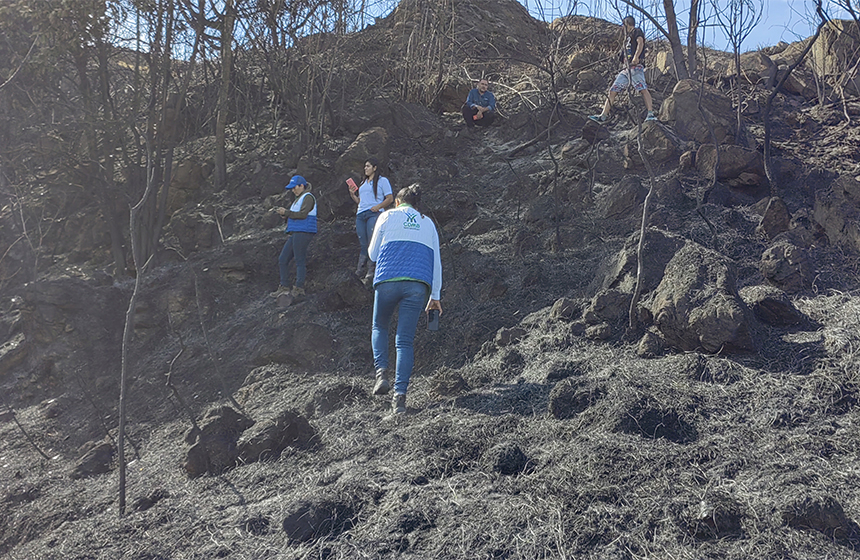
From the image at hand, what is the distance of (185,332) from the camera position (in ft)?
24.5

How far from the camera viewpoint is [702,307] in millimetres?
4461

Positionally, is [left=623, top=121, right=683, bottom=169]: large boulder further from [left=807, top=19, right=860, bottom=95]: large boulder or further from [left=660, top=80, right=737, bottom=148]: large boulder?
[left=807, top=19, right=860, bottom=95]: large boulder

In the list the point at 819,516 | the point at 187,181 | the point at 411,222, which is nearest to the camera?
the point at 819,516

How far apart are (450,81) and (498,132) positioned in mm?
1550

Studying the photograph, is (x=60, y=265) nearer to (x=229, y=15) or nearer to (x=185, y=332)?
(x=185, y=332)

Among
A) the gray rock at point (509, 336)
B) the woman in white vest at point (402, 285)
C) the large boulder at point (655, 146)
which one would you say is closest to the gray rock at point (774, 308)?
the gray rock at point (509, 336)

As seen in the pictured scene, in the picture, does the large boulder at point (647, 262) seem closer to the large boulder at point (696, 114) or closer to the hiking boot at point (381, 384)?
the hiking boot at point (381, 384)

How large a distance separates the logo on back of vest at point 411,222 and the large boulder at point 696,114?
183 inches

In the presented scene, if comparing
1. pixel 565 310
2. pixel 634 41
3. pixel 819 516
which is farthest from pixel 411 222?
pixel 634 41

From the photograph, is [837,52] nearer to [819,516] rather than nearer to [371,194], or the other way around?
[371,194]

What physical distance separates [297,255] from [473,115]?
4.23 m

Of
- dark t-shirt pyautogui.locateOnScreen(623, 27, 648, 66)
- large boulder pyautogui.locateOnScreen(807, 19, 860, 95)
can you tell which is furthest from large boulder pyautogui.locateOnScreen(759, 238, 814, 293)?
large boulder pyautogui.locateOnScreen(807, 19, 860, 95)

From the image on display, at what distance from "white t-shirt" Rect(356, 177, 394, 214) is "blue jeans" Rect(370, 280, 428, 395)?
2.63 meters

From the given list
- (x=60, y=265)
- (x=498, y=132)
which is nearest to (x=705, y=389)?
(x=498, y=132)
